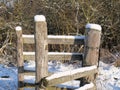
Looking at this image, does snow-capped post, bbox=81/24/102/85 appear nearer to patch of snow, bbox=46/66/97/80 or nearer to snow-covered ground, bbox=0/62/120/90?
patch of snow, bbox=46/66/97/80

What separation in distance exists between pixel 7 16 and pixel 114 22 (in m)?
3.02

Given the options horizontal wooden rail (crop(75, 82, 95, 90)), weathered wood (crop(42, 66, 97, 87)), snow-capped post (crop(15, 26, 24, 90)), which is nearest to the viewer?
weathered wood (crop(42, 66, 97, 87))

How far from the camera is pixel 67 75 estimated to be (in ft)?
12.5

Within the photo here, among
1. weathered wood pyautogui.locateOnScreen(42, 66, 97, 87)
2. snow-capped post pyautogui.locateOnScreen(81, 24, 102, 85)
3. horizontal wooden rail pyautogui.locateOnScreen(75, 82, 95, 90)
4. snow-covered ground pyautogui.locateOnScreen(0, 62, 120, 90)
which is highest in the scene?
snow-capped post pyautogui.locateOnScreen(81, 24, 102, 85)

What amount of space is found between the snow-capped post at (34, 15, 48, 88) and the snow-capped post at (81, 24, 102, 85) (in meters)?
0.63

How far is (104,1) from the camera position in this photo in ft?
26.9

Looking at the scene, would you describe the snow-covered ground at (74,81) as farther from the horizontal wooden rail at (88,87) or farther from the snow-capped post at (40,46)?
the snow-capped post at (40,46)

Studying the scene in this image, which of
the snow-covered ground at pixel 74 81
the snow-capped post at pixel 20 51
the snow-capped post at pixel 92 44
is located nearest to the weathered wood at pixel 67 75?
the snow-capped post at pixel 92 44

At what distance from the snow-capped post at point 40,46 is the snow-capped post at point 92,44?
628 mm

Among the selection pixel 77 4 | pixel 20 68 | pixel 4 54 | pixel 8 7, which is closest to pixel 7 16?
pixel 8 7

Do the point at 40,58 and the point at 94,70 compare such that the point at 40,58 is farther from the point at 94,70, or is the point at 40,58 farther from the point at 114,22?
the point at 114,22

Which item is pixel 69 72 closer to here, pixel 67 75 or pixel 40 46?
pixel 67 75

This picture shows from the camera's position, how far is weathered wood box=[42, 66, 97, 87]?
362cm

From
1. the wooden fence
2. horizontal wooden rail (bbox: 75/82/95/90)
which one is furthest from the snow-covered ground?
Result: horizontal wooden rail (bbox: 75/82/95/90)
